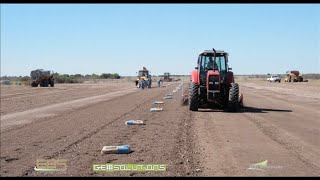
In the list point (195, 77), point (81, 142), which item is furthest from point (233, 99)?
point (81, 142)

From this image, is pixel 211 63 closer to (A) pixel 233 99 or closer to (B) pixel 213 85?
(B) pixel 213 85

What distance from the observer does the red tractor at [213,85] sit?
69.8 ft

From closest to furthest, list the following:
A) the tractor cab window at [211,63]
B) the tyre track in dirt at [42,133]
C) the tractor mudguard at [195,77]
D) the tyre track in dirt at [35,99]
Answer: the tyre track in dirt at [42,133] < the tractor mudguard at [195,77] < the tractor cab window at [211,63] < the tyre track in dirt at [35,99]

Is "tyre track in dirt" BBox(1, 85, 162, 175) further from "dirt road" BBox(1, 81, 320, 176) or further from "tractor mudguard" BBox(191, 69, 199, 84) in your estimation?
"tractor mudguard" BBox(191, 69, 199, 84)

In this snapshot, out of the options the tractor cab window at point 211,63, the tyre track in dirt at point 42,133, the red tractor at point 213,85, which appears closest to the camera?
the tyre track in dirt at point 42,133

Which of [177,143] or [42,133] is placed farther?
[42,133]

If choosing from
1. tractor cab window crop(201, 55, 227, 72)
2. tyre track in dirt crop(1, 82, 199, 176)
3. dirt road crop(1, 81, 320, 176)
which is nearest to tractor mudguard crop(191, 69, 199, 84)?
tractor cab window crop(201, 55, 227, 72)

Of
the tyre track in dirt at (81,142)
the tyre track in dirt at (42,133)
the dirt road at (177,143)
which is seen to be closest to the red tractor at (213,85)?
the dirt road at (177,143)

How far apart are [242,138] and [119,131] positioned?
3.73m

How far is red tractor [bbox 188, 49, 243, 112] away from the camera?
69.8ft

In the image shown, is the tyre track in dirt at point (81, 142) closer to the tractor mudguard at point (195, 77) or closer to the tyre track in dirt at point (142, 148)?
the tyre track in dirt at point (142, 148)

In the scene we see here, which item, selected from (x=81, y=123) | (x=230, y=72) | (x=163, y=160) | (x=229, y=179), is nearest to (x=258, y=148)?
(x=163, y=160)

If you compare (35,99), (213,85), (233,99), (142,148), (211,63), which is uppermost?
(211,63)

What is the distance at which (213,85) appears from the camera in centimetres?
2167
